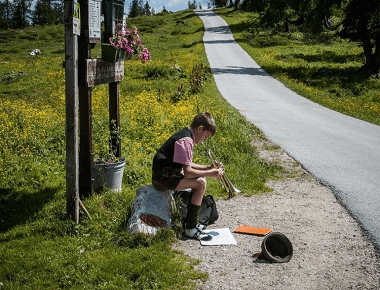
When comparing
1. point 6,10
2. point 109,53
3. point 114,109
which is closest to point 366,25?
Result: point 114,109

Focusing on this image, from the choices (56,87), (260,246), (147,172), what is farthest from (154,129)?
(56,87)

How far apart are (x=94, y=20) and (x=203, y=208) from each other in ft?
9.63

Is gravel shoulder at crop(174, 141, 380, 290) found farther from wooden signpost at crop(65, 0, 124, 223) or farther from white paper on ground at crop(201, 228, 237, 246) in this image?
wooden signpost at crop(65, 0, 124, 223)

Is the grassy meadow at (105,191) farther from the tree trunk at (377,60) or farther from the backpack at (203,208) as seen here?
the tree trunk at (377,60)

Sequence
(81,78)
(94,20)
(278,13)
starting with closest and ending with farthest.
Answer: (81,78)
(94,20)
(278,13)

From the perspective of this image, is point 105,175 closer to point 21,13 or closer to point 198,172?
point 198,172

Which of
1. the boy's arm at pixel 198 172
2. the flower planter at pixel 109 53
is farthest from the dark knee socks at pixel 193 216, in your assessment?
the flower planter at pixel 109 53

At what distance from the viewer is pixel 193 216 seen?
5426 millimetres

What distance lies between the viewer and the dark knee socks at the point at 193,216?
5.43 m

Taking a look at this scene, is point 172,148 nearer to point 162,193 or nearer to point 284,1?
point 162,193

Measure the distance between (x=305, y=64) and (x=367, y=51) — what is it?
4.54 m

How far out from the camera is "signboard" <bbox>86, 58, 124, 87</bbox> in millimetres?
5652

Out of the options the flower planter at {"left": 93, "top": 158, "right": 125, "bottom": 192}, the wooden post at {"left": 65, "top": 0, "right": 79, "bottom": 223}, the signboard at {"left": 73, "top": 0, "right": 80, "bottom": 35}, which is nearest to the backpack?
the flower planter at {"left": 93, "top": 158, "right": 125, "bottom": 192}

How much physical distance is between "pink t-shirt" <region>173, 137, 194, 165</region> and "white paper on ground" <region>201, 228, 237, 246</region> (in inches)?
39.7
